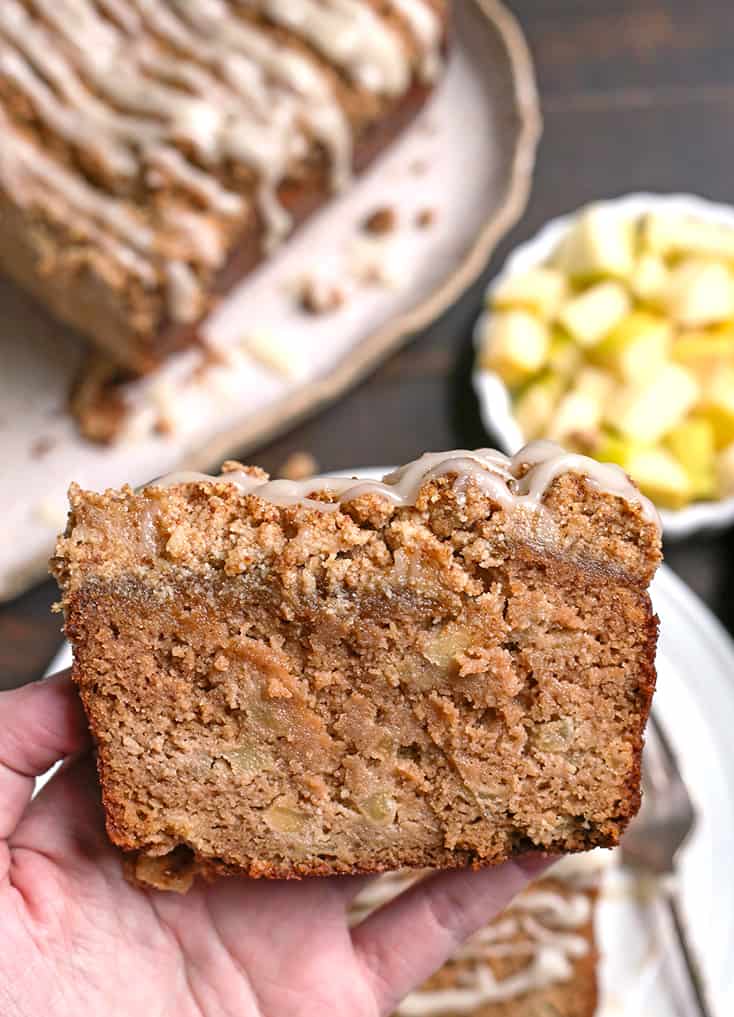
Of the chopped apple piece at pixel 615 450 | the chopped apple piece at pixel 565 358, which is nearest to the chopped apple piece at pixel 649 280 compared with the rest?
the chopped apple piece at pixel 565 358

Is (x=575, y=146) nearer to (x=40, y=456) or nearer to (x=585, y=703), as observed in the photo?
(x=40, y=456)

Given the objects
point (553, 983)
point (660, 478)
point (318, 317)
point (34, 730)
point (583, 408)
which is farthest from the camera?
point (318, 317)

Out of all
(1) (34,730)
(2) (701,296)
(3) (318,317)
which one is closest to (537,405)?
(2) (701,296)

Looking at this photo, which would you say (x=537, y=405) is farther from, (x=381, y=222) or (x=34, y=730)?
(x=34, y=730)

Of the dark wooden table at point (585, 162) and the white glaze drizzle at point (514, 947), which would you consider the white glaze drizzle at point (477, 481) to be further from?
the dark wooden table at point (585, 162)

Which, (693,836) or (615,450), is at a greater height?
(615,450)

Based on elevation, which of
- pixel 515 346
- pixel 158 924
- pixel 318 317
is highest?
pixel 158 924
